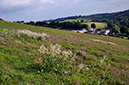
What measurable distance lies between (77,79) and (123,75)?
229 inches

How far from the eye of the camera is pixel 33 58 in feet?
31.0

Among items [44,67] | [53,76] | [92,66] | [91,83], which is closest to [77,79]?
[91,83]

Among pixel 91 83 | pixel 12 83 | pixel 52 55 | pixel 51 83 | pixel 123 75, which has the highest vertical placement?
pixel 52 55

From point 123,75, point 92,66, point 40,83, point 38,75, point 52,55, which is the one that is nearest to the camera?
point 40,83

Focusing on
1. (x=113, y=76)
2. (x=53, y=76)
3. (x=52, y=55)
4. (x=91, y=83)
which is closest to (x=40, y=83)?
(x=53, y=76)

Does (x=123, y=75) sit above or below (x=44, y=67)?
below

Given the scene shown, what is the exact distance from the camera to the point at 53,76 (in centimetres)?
748

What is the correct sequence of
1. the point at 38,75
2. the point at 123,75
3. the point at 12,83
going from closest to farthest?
the point at 12,83
the point at 38,75
the point at 123,75

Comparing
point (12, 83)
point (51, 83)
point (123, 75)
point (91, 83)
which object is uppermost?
point (12, 83)

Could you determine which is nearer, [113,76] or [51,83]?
[51,83]

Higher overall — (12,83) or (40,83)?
(12,83)

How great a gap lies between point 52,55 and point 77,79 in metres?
3.15

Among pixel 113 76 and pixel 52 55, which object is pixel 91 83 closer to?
pixel 113 76

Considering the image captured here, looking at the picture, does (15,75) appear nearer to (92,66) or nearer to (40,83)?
(40,83)
